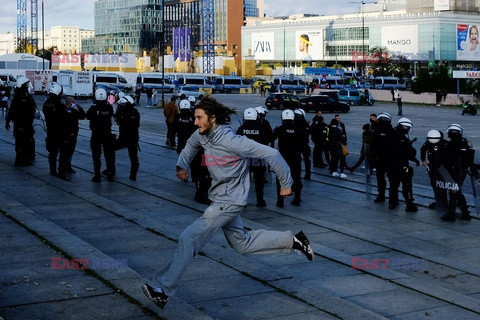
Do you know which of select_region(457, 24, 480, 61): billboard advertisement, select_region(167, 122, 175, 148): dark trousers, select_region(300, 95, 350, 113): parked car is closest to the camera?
select_region(167, 122, 175, 148): dark trousers

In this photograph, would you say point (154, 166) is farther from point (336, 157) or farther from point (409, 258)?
point (409, 258)

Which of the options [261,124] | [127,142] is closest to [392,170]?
[261,124]

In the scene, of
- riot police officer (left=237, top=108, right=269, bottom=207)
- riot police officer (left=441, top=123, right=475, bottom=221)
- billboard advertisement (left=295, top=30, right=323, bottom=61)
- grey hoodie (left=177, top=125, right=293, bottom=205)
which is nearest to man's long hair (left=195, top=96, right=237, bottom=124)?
grey hoodie (left=177, top=125, right=293, bottom=205)

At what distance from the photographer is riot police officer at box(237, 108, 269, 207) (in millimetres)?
13164

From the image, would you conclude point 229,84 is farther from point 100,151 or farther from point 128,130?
point 100,151

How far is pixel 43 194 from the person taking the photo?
526 inches

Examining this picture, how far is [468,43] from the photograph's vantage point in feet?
424

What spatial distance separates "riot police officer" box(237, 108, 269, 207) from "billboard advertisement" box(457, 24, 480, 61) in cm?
11922

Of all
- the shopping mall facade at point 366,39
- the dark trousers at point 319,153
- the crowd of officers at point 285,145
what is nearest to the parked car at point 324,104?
the dark trousers at point 319,153

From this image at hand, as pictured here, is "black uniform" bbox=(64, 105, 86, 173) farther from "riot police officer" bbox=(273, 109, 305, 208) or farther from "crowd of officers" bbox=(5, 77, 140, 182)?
"riot police officer" bbox=(273, 109, 305, 208)

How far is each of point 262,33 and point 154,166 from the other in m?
141

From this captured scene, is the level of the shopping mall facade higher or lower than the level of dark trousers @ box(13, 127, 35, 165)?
higher

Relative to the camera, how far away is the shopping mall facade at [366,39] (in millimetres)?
125250

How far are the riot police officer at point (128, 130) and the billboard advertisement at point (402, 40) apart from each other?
11347 cm
